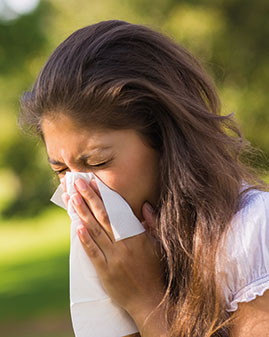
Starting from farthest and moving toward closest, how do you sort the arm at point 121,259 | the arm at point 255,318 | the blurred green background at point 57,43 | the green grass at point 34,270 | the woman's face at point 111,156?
the green grass at point 34,270 < the blurred green background at point 57,43 < the arm at point 121,259 < the woman's face at point 111,156 < the arm at point 255,318

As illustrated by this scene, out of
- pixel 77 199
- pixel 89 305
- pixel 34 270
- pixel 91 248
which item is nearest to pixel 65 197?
pixel 77 199

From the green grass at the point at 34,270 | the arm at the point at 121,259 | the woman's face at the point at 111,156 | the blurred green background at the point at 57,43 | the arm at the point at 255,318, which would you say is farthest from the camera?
the green grass at the point at 34,270

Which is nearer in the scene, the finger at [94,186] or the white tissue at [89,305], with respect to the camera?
the finger at [94,186]

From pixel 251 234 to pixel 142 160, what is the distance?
0.48 metres

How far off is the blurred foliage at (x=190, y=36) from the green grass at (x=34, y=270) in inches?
95.3

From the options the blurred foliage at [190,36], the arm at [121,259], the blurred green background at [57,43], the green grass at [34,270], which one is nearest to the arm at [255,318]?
the arm at [121,259]

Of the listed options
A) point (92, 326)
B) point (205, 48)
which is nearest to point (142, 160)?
point (92, 326)

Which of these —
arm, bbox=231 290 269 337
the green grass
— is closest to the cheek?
arm, bbox=231 290 269 337

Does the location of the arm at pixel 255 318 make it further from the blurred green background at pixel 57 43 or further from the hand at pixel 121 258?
the blurred green background at pixel 57 43

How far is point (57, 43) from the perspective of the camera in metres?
10.0

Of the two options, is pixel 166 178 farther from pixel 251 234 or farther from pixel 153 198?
pixel 251 234

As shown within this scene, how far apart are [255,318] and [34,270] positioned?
475 inches

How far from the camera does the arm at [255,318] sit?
7.27 feet

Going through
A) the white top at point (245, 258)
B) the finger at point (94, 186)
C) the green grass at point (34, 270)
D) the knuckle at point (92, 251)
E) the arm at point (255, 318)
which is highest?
the finger at point (94, 186)
